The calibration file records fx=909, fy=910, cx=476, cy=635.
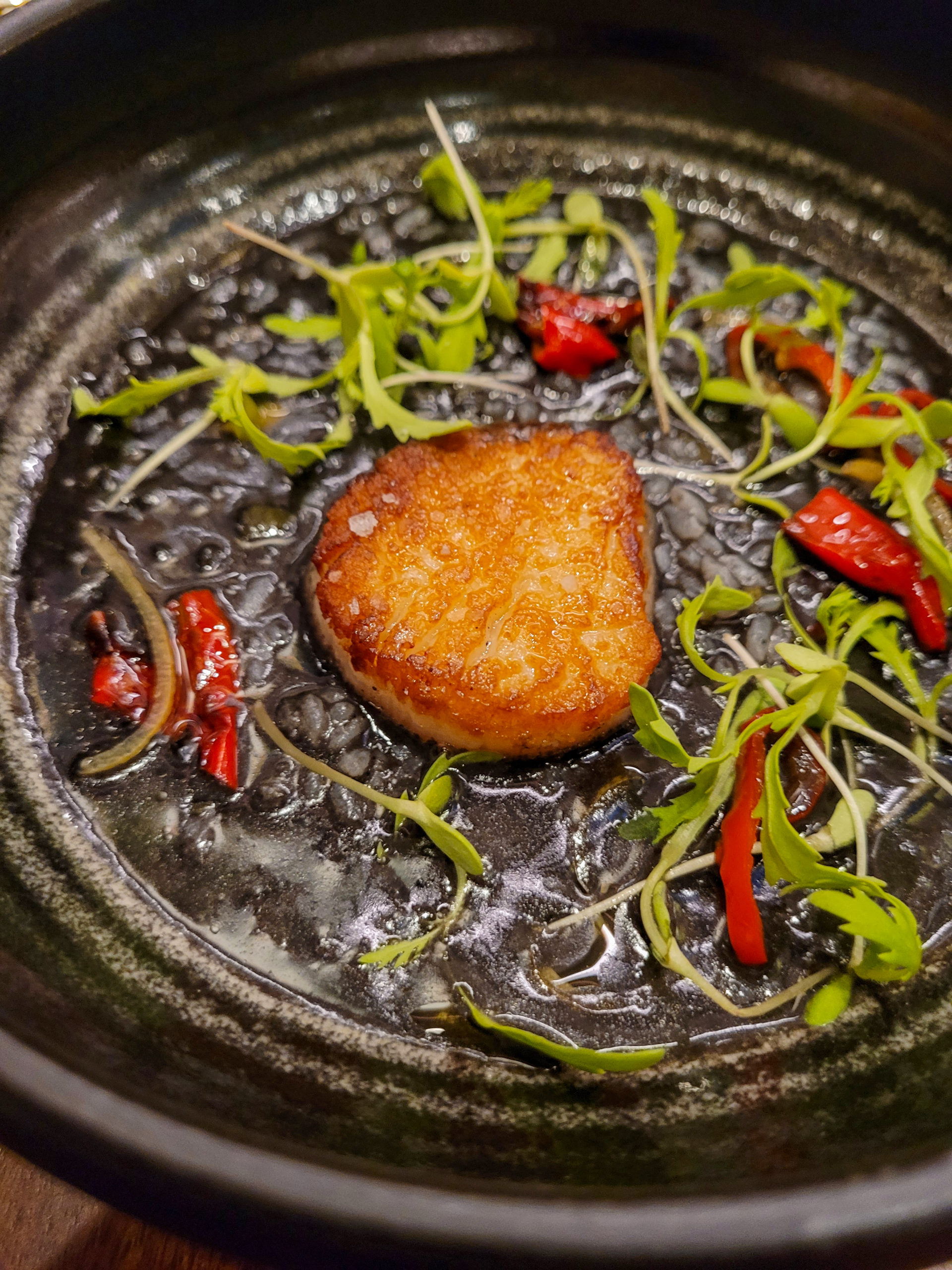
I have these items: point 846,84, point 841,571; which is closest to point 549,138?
point 846,84

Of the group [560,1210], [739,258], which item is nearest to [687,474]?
[739,258]

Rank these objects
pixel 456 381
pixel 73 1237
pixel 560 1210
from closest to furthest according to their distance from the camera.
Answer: pixel 560 1210, pixel 73 1237, pixel 456 381

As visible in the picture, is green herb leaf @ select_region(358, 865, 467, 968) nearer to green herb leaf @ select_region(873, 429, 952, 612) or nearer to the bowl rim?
the bowl rim

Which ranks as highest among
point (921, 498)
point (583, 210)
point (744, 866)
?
point (583, 210)

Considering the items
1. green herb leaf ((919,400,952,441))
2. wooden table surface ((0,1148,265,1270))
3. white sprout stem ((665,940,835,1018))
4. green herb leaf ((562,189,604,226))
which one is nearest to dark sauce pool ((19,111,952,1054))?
white sprout stem ((665,940,835,1018))

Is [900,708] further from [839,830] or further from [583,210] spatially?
[583,210]

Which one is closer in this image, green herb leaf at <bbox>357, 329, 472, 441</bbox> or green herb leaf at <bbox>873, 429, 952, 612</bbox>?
green herb leaf at <bbox>873, 429, 952, 612</bbox>
